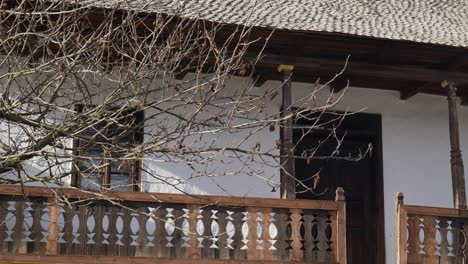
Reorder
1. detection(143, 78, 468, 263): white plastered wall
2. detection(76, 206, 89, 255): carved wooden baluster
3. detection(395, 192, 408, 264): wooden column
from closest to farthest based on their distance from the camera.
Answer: detection(76, 206, 89, 255): carved wooden baluster → detection(395, 192, 408, 264): wooden column → detection(143, 78, 468, 263): white plastered wall

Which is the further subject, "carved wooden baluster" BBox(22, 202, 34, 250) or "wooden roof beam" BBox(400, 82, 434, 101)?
"wooden roof beam" BBox(400, 82, 434, 101)

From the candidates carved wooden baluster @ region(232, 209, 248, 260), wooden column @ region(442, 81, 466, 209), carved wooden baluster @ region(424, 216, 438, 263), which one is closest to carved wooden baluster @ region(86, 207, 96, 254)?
carved wooden baluster @ region(232, 209, 248, 260)

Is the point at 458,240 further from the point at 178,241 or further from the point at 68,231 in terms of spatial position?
the point at 68,231

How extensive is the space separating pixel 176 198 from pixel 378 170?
4.14m

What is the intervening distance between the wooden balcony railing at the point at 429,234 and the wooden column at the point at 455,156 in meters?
0.40

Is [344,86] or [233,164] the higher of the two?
[344,86]

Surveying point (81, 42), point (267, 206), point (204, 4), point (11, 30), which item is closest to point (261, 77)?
point (204, 4)

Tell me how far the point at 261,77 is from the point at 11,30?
16.6 ft

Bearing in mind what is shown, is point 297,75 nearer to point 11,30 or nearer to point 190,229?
point 190,229

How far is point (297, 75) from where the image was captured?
13.7 meters

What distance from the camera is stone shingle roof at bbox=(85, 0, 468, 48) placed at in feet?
39.9

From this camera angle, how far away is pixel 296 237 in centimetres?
1194

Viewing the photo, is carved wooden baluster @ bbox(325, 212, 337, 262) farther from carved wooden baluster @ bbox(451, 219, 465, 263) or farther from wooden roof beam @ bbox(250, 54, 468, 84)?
wooden roof beam @ bbox(250, 54, 468, 84)

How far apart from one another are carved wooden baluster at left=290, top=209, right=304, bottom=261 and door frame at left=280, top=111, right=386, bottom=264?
2658 millimetres
